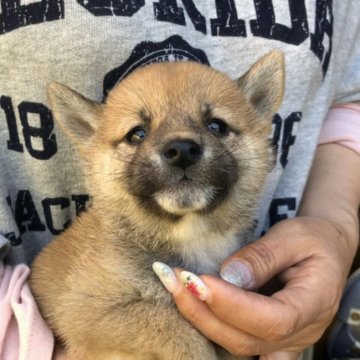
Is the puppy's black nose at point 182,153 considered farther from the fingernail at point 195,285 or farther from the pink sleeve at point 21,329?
the pink sleeve at point 21,329

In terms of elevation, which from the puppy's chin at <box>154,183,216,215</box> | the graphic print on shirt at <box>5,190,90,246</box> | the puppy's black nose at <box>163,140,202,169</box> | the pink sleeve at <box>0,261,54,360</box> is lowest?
the pink sleeve at <box>0,261,54,360</box>

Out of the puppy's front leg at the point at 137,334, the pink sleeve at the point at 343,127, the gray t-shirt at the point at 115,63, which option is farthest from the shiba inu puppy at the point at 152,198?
the pink sleeve at the point at 343,127

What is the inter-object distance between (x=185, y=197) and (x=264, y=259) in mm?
368

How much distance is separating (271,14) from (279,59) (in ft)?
0.76

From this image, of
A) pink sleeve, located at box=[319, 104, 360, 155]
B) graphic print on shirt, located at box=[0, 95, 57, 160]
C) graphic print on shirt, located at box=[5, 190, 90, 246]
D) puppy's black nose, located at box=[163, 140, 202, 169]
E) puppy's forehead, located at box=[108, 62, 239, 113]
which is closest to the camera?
puppy's black nose, located at box=[163, 140, 202, 169]

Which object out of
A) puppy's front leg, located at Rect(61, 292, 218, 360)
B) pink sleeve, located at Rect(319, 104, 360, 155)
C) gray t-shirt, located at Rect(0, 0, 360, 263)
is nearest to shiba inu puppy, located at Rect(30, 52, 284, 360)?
puppy's front leg, located at Rect(61, 292, 218, 360)

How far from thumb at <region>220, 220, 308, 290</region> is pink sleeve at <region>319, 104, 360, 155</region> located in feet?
2.16

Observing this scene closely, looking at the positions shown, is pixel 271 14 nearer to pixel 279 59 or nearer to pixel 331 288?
pixel 279 59

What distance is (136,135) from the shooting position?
173 centimetres

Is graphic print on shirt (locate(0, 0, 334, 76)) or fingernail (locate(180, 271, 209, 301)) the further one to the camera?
graphic print on shirt (locate(0, 0, 334, 76))

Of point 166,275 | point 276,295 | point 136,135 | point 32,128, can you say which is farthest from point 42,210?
point 276,295

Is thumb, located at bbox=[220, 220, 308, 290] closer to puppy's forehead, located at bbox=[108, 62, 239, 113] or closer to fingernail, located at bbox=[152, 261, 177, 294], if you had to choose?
fingernail, located at bbox=[152, 261, 177, 294]

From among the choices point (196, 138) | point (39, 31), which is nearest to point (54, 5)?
point (39, 31)

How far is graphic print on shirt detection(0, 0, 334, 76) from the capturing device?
177 cm
